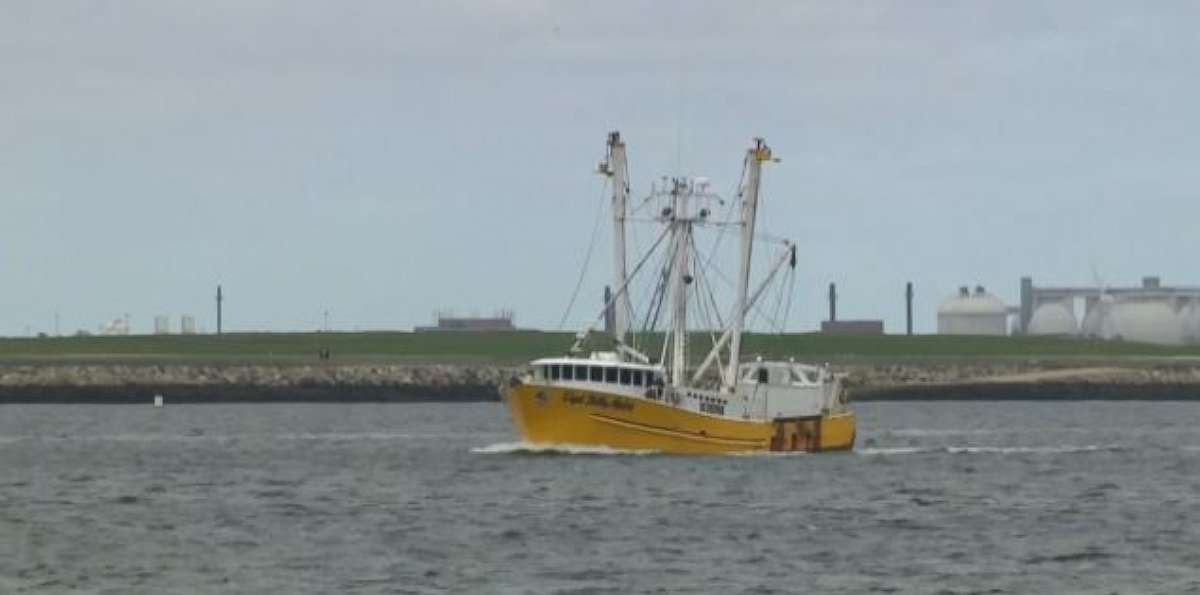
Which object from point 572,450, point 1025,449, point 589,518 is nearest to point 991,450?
point 1025,449

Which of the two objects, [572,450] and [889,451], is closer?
[572,450]

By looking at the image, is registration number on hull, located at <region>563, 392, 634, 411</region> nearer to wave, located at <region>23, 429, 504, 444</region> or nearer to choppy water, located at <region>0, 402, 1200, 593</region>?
choppy water, located at <region>0, 402, 1200, 593</region>

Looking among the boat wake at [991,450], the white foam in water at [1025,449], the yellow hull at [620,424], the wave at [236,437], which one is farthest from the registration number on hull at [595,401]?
the wave at [236,437]

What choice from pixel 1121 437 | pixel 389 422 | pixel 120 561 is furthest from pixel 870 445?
pixel 120 561

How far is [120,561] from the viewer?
68125mm

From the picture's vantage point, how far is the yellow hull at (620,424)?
104 meters

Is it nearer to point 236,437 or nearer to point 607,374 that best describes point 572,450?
point 607,374

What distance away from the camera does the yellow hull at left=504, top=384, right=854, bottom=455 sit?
342 ft

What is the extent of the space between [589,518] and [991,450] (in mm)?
44689

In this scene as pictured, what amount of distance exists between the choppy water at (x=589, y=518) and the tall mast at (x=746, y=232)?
4.61 metres

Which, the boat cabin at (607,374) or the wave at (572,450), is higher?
the boat cabin at (607,374)

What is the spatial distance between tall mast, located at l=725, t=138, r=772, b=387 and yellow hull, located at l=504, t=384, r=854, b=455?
8.69 feet

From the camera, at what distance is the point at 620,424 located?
344 feet

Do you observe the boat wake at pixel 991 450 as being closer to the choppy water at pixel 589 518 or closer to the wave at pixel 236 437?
the choppy water at pixel 589 518
